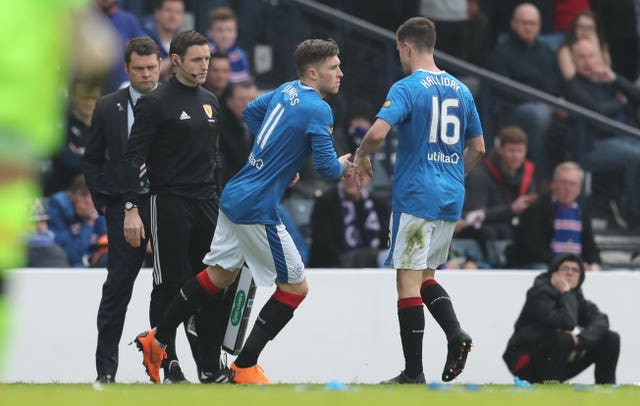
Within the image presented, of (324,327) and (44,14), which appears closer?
(44,14)

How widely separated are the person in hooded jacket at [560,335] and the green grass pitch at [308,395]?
223 cm

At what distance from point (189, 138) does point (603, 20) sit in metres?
7.85

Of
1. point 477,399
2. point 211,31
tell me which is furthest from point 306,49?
point 211,31

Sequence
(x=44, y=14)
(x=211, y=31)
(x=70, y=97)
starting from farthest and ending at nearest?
(x=211, y=31)
(x=70, y=97)
(x=44, y=14)

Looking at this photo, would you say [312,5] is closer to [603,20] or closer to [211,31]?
[211,31]

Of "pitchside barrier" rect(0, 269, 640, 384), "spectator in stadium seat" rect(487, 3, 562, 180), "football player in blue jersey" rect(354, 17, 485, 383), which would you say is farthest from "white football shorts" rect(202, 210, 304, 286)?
"spectator in stadium seat" rect(487, 3, 562, 180)

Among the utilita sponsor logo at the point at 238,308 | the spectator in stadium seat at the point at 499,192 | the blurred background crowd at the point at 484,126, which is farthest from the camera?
the spectator in stadium seat at the point at 499,192

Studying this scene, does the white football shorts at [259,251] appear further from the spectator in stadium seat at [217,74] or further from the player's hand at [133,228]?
the spectator in stadium seat at [217,74]

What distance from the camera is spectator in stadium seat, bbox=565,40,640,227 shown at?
1285cm

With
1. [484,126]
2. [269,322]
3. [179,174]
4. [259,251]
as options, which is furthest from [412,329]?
[484,126]

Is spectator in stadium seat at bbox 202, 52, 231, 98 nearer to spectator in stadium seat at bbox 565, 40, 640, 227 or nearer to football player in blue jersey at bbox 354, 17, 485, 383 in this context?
spectator in stadium seat at bbox 565, 40, 640, 227

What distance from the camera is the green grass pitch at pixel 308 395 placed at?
6488 mm

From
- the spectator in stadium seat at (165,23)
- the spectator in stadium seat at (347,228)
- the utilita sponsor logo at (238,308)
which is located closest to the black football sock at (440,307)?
the utilita sponsor logo at (238,308)

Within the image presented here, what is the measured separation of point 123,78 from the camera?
11773 millimetres
